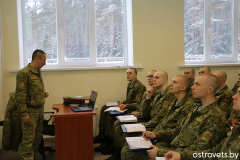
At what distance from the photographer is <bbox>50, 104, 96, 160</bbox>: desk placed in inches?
114

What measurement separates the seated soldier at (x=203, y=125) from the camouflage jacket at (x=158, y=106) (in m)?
0.62

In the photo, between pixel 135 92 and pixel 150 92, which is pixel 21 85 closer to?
pixel 150 92

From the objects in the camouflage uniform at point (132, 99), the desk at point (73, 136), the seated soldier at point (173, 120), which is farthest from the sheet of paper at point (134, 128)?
the camouflage uniform at point (132, 99)

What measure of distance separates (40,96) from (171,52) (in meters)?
2.81

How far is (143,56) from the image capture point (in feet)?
15.0

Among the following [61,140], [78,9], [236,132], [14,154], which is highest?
[78,9]

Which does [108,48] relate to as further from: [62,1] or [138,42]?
[62,1]

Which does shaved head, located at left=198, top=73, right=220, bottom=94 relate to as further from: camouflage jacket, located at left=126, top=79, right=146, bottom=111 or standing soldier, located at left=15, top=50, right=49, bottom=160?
standing soldier, located at left=15, top=50, right=49, bottom=160

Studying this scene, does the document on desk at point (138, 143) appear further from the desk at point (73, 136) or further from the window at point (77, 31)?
the window at point (77, 31)

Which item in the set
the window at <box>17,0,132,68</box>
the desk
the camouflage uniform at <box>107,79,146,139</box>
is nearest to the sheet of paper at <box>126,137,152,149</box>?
the desk

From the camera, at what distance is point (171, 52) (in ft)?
15.3

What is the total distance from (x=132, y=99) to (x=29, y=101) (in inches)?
69.1

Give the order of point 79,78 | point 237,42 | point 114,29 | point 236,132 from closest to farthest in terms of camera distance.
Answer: point 236,132 → point 79,78 → point 114,29 → point 237,42

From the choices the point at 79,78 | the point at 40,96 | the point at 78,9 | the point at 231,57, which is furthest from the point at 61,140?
the point at 231,57
